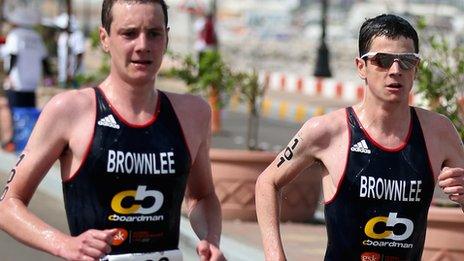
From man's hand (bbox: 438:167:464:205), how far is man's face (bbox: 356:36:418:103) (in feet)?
1.17

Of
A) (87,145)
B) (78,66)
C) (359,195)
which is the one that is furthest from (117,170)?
(78,66)

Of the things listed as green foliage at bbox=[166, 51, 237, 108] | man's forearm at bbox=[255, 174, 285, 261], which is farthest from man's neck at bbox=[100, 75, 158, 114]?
green foliage at bbox=[166, 51, 237, 108]

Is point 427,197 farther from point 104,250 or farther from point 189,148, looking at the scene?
point 104,250

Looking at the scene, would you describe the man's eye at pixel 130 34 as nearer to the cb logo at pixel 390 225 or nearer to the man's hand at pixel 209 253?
the man's hand at pixel 209 253

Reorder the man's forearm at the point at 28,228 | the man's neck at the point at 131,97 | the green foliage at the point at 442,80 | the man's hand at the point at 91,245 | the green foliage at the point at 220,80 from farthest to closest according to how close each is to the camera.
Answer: the green foliage at the point at 220,80, the green foliage at the point at 442,80, the man's neck at the point at 131,97, the man's forearm at the point at 28,228, the man's hand at the point at 91,245

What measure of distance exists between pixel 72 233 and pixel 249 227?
713 cm

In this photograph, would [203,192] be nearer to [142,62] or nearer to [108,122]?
[108,122]

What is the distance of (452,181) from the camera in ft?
16.0

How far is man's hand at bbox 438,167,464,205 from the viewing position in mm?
4879

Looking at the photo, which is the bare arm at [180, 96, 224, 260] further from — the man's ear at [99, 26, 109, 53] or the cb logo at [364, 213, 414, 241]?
the cb logo at [364, 213, 414, 241]

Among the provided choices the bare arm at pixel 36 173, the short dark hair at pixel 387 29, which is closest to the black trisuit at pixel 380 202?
the short dark hair at pixel 387 29

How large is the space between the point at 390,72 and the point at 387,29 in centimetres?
18

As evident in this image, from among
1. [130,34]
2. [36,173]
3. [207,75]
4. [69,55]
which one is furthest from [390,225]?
[69,55]

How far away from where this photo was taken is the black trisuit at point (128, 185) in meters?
4.86
